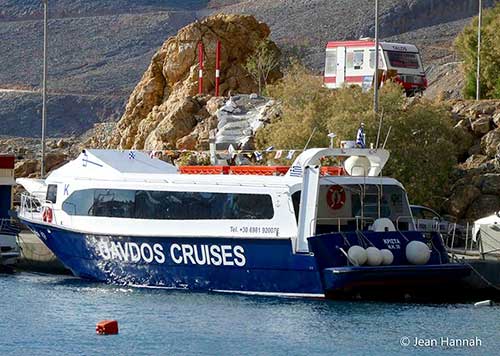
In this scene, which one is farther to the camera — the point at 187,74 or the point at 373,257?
the point at 187,74

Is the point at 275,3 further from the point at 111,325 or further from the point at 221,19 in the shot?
the point at 111,325

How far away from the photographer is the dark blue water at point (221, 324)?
93.7 ft

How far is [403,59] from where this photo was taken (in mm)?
60250

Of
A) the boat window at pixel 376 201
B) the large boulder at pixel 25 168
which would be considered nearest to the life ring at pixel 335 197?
the boat window at pixel 376 201

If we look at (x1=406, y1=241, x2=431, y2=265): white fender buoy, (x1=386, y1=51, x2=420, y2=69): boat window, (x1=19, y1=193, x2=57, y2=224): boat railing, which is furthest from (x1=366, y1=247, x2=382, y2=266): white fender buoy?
(x1=386, y1=51, x2=420, y2=69): boat window

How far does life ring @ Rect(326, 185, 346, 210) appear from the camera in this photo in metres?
35.8

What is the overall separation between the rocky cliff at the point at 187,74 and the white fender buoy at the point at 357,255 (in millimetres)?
24016

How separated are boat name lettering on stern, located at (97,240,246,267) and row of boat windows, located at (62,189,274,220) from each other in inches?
27.7

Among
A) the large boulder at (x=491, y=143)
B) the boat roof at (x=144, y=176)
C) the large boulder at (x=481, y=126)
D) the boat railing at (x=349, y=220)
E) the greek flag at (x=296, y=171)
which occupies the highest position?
the large boulder at (x=481, y=126)

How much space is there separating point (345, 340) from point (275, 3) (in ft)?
333

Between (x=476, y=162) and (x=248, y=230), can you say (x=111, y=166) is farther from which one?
(x=476, y=162)

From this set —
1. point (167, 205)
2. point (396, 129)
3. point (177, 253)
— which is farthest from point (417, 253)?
point (396, 129)

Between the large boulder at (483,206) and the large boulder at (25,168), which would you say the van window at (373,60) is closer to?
the large boulder at (25,168)

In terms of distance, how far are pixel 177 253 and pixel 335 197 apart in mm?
4088
